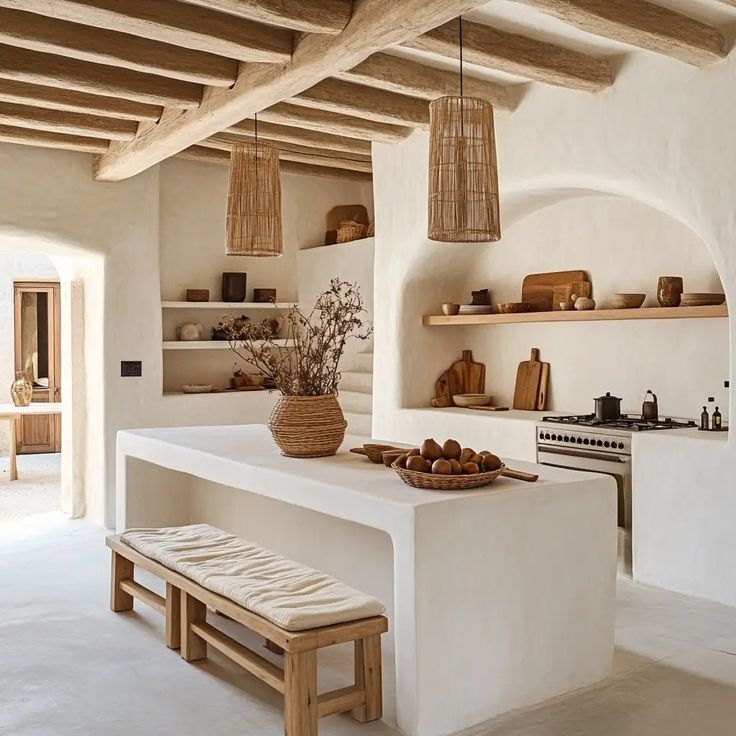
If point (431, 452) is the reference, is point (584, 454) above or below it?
below

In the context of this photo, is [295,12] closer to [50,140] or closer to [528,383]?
[50,140]

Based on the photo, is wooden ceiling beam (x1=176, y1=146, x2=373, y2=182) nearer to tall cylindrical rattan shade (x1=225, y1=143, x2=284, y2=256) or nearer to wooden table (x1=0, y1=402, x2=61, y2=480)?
tall cylindrical rattan shade (x1=225, y1=143, x2=284, y2=256)

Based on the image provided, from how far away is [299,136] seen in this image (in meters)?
6.05

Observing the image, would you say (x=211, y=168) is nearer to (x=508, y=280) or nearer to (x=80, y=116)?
(x=80, y=116)

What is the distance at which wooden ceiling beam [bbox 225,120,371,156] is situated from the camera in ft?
18.9

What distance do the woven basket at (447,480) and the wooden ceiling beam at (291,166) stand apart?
4282 millimetres

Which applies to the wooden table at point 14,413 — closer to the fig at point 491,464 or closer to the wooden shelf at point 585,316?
the wooden shelf at point 585,316

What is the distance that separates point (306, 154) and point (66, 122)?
6.49 ft

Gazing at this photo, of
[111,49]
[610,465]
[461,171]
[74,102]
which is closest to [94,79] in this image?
[74,102]

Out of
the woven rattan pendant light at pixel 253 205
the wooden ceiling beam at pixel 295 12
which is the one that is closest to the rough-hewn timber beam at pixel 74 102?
the woven rattan pendant light at pixel 253 205

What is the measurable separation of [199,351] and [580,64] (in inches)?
164

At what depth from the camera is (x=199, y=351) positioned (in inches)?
296

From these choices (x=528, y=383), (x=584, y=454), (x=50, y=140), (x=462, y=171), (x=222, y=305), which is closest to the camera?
(x=462, y=171)

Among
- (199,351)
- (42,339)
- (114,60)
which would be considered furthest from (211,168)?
(42,339)
